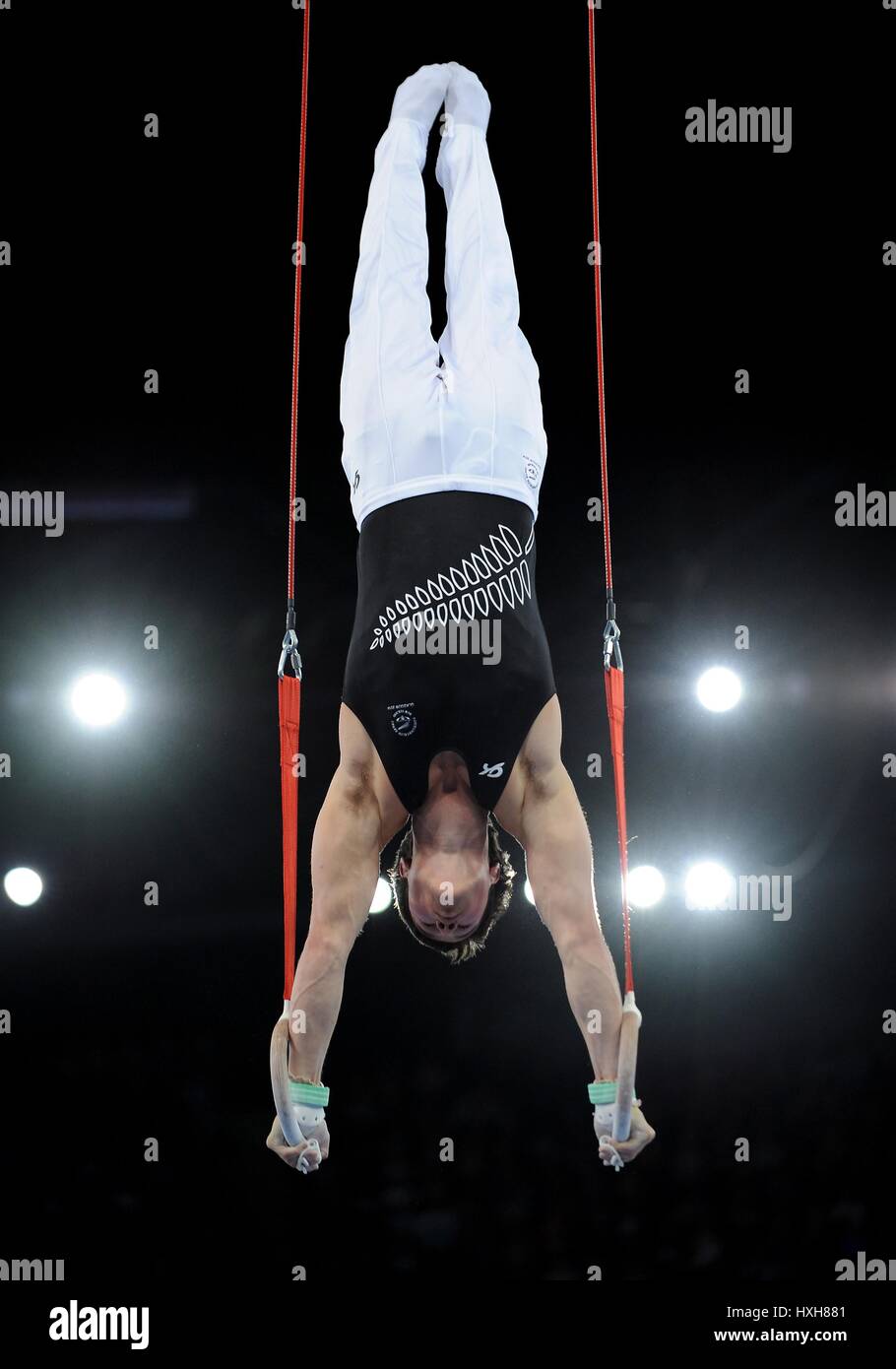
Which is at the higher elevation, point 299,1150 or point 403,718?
point 403,718

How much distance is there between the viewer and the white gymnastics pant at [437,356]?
3848 millimetres

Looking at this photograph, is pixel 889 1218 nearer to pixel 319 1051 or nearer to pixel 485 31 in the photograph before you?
pixel 319 1051

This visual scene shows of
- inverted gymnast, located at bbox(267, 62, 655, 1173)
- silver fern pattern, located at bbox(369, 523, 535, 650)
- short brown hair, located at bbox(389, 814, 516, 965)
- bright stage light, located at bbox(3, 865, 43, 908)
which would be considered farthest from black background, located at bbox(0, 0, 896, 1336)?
silver fern pattern, located at bbox(369, 523, 535, 650)

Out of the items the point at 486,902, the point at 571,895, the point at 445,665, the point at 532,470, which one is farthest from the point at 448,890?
the point at 532,470

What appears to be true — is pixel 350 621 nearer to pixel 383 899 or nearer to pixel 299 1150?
pixel 383 899

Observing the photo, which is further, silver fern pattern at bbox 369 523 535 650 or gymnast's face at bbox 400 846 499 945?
gymnast's face at bbox 400 846 499 945

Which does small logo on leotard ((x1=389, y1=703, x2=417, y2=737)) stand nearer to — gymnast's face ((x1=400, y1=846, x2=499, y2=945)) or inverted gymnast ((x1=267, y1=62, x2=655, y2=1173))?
inverted gymnast ((x1=267, y1=62, x2=655, y2=1173))

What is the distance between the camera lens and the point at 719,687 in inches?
215

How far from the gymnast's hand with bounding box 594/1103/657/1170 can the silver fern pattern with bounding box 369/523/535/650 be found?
131cm

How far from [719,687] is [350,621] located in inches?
55.8

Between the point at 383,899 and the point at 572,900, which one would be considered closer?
the point at 572,900

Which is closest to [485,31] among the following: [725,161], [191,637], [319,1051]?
[725,161]

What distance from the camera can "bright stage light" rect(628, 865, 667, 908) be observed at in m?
5.46

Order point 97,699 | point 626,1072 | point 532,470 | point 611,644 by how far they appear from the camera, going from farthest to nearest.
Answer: point 97,699 → point 532,470 → point 611,644 → point 626,1072
